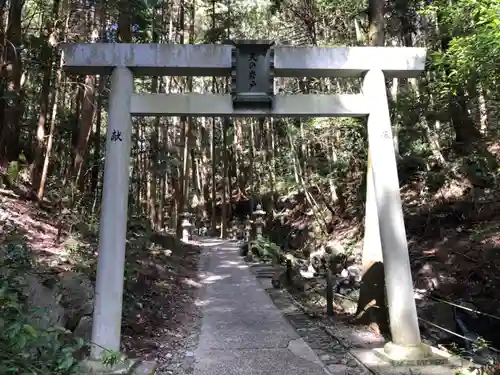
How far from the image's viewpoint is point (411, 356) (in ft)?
16.0

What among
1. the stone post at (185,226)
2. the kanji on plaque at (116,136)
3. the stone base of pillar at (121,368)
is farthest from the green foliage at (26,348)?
the stone post at (185,226)

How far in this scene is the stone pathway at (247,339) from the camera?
5.01m

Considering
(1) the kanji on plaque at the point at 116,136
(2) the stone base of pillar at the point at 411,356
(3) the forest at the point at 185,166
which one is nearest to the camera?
(2) the stone base of pillar at the point at 411,356

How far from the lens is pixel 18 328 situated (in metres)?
2.54

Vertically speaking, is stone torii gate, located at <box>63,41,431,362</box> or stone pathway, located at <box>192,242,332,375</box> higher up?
stone torii gate, located at <box>63,41,431,362</box>

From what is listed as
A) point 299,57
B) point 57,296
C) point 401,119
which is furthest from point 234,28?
point 57,296

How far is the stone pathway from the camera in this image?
5012 mm

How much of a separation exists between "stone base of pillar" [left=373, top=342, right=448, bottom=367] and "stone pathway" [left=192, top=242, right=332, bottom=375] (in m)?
0.70

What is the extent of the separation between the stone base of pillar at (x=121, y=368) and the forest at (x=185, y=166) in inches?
12.6

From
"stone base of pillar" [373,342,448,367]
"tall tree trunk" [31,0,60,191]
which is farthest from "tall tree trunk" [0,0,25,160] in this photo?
"stone base of pillar" [373,342,448,367]

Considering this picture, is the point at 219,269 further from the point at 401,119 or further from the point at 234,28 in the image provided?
the point at 234,28

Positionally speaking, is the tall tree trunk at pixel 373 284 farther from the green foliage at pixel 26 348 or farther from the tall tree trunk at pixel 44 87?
the tall tree trunk at pixel 44 87

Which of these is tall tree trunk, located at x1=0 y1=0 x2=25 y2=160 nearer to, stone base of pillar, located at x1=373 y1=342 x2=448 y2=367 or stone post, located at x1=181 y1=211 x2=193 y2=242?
stone base of pillar, located at x1=373 y1=342 x2=448 y2=367

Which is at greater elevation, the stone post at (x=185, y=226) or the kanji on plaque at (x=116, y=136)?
the kanji on plaque at (x=116, y=136)
